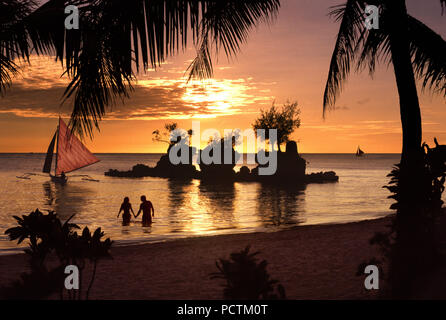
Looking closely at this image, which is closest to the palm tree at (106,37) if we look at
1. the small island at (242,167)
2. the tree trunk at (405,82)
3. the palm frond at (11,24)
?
the palm frond at (11,24)

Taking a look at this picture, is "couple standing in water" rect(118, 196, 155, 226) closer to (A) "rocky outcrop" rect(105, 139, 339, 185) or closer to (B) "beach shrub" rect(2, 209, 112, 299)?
(B) "beach shrub" rect(2, 209, 112, 299)

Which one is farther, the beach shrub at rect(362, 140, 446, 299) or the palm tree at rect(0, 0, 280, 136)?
the beach shrub at rect(362, 140, 446, 299)

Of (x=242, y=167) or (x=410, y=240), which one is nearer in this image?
(x=410, y=240)

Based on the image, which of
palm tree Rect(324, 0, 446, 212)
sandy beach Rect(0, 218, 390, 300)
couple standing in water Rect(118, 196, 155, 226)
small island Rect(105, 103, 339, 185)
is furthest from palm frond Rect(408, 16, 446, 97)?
small island Rect(105, 103, 339, 185)

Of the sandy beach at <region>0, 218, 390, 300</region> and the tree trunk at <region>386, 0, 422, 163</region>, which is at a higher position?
the tree trunk at <region>386, 0, 422, 163</region>

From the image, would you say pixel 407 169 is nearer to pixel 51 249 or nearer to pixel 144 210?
pixel 51 249

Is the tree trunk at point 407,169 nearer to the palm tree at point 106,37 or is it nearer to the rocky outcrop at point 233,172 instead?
the palm tree at point 106,37

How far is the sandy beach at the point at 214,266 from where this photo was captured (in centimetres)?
872

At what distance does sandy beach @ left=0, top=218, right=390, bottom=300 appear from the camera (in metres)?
8.72

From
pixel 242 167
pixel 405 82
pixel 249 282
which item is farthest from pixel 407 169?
pixel 242 167

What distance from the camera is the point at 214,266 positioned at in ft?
37.0

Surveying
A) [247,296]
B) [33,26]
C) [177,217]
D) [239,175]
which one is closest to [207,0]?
[33,26]

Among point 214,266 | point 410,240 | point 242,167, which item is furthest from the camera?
point 242,167
